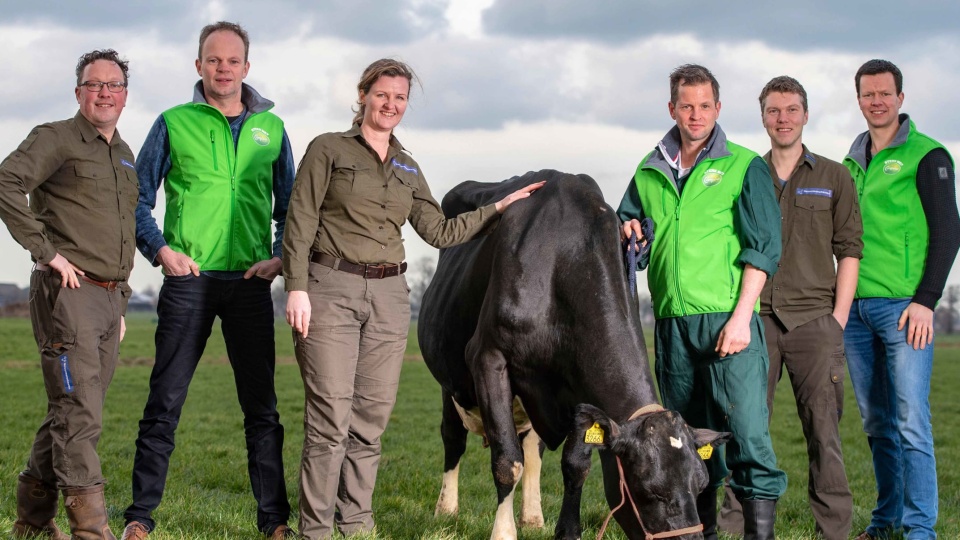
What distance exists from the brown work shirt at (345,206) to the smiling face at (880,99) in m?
3.49

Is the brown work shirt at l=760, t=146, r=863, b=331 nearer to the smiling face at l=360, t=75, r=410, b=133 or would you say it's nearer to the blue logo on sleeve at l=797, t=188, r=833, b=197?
the blue logo on sleeve at l=797, t=188, r=833, b=197

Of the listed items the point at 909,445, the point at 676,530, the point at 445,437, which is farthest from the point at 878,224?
the point at 445,437

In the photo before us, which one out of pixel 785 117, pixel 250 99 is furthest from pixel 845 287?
pixel 250 99

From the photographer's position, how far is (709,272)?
5875 millimetres

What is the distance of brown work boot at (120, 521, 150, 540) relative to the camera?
588 cm

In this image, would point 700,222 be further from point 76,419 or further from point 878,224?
point 76,419

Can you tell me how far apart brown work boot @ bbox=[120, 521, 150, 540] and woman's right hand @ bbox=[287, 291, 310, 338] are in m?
1.66

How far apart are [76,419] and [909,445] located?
5.38 metres

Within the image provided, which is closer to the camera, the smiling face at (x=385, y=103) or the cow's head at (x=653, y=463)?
the cow's head at (x=653, y=463)

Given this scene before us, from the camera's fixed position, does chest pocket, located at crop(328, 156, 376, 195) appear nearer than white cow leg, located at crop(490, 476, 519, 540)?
Yes

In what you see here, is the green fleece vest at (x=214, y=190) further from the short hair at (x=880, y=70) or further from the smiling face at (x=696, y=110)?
the short hair at (x=880, y=70)

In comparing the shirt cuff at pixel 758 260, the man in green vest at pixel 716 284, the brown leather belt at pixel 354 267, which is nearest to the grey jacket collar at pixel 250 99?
the brown leather belt at pixel 354 267

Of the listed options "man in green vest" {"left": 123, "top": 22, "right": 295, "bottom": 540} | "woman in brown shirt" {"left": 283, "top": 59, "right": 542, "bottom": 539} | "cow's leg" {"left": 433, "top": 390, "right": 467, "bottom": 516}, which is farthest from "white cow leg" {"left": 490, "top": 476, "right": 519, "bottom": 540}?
"cow's leg" {"left": 433, "top": 390, "right": 467, "bottom": 516}

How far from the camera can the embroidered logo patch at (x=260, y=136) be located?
6.28m
